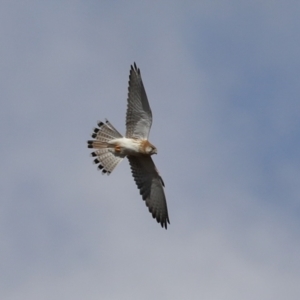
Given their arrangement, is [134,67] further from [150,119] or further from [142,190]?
[142,190]

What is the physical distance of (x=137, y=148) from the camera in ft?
76.0

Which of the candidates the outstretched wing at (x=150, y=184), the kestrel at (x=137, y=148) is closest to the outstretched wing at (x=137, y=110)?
the kestrel at (x=137, y=148)

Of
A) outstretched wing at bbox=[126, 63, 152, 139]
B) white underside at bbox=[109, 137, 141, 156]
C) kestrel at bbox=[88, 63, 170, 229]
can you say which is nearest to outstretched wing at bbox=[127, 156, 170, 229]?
kestrel at bbox=[88, 63, 170, 229]

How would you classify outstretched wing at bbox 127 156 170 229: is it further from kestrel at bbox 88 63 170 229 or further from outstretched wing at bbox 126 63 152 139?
outstretched wing at bbox 126 63 152 139

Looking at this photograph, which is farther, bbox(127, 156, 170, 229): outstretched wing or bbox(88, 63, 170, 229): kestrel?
bbox(127, 156, 170, 229): outstretched wing

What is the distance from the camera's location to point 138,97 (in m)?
23.0

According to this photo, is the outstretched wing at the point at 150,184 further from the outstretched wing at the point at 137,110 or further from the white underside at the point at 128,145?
the outstretched wing at the point at 137,110

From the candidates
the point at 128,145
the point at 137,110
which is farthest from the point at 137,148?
the point at 137,110

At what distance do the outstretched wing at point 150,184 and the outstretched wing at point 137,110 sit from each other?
2.03 ft

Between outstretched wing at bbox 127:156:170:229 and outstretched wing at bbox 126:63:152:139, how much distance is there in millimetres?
618

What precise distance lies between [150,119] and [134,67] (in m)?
1.25

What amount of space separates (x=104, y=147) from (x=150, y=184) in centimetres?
138

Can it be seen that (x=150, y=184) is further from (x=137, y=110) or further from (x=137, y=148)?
(x=137, y=110)

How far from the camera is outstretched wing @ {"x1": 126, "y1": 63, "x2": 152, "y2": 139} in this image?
23.0 m
